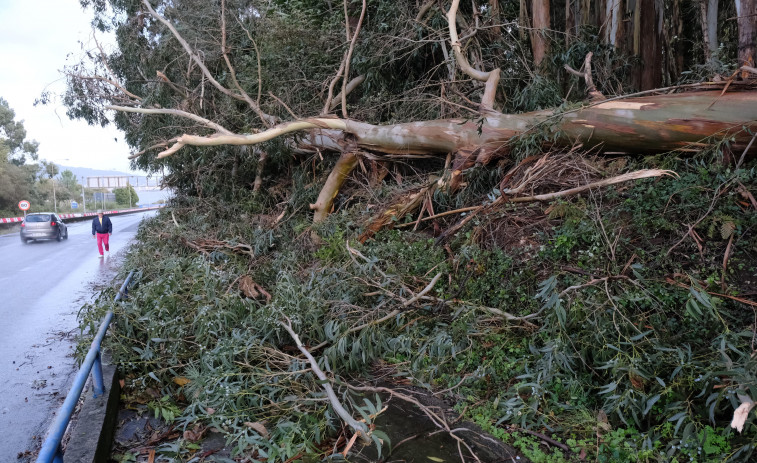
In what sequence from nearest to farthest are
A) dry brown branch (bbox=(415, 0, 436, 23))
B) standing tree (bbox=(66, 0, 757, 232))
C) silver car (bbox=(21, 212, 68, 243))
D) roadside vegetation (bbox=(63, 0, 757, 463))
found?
roadside vegetation (bbox=(63, 0, 757, 463)), standing tree (bbox=(66, 0, 757, 232)), dry brown branch (bbox=(415, 0, 436, 23)), silver car (bbox=(21, 212, 68, 243))

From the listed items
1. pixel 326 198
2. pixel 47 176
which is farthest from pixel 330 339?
pixel 47 176

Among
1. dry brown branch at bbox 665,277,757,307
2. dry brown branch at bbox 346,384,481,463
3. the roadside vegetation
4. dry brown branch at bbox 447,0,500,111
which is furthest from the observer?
dry brown branch at bbox 447,0,500,111

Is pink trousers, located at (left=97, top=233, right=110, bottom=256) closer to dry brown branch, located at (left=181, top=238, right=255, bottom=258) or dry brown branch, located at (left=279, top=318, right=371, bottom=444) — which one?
dry brown branch, located at (left=181, top=238, right=255, bottom=258)

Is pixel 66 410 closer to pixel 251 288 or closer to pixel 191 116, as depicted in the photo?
pixel 251 288

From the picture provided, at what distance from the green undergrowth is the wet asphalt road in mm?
801

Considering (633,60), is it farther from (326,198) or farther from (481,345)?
(481,345)

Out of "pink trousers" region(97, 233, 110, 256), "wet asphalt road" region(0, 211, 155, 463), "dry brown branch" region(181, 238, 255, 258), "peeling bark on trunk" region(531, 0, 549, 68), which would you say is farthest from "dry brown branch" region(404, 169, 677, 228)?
"pink trousers" region(97, 233, 110, 256)

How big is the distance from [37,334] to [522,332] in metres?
6.78

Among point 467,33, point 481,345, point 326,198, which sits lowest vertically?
point 481,345

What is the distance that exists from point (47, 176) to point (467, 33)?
5485 cm

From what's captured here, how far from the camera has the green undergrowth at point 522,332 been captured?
11.2 ft

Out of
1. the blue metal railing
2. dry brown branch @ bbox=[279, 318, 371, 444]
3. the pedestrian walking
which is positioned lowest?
dry brown branch @ bbox=[279, 318, 371, 444]

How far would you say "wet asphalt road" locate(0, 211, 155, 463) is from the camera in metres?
4.68

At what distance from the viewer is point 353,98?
11.9 m
